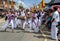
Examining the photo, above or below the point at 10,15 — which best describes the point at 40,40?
below

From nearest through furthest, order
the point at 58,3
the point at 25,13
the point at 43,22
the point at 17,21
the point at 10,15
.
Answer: the point at 10,15 < the point at 58,3 < the point at 25,13 < the point at 17,21 < the point at 43,22

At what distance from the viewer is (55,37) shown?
15.9 m

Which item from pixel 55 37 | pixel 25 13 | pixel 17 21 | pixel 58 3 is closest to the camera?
pixel 55 37

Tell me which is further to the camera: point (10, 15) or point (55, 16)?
point (10, 15)

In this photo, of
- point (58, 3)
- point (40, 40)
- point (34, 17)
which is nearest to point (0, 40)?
point (40, 40)

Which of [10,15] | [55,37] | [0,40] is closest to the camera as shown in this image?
[0,40]

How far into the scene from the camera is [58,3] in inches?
878

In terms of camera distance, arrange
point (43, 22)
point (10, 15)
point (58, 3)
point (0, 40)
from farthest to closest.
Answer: point (43, 22) → point (58, 3) → point (10, 15) → point (0, 40)

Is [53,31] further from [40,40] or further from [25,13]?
[25,13]

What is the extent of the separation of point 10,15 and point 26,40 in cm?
567

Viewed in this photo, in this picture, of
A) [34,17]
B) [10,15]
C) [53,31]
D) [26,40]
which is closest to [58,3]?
[34,17]

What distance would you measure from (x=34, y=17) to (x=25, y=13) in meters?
2.21

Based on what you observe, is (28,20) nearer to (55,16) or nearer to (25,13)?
(25,13)

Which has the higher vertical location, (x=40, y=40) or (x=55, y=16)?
(x=55, y=16)
